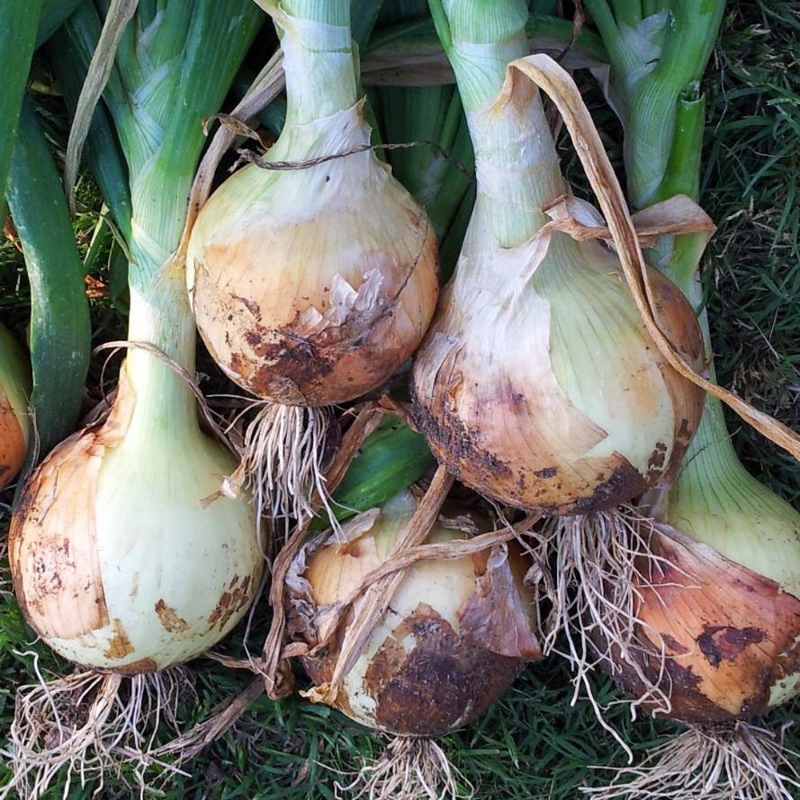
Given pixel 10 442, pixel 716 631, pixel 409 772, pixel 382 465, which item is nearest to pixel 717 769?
pixel 716 631

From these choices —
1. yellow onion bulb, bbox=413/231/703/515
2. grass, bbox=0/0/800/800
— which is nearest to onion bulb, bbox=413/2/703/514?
yellow onion bulb, bbox=413/231/703/515

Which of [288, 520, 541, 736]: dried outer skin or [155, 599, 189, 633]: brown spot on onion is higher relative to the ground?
[155, 599, 189, 633]: brown spot on onion

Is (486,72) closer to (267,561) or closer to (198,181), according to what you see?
(198,181)

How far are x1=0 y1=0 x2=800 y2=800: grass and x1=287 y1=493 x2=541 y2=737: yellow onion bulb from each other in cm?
18

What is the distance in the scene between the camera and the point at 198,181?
0.98 metres

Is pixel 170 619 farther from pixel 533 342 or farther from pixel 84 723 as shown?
pixel 533 342

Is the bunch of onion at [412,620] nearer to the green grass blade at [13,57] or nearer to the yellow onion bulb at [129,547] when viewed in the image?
the yellow onion bulb at [129,547]

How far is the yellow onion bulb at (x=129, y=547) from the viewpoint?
0.99m

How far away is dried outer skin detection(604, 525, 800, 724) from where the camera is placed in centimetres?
101

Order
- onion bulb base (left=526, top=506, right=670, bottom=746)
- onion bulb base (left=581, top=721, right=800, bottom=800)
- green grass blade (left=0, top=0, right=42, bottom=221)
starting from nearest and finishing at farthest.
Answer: green grass blade (left=0, top=0, right=42, bottom=221) → onion bulb base (left=526, top=506, right=670, bottom=746) → onion bulb base (left=581, top=721, right=800, bottom=800)

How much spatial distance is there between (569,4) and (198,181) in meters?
0.57

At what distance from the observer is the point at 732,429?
1.23m

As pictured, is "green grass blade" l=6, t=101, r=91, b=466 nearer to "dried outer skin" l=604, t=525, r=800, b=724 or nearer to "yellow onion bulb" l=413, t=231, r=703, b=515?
"yellow onion bulb" l=413, t=231, r=703, b=515

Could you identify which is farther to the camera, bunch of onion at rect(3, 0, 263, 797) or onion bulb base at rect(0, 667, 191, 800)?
onion bulb base at rect(0, 667, 191, 800)
